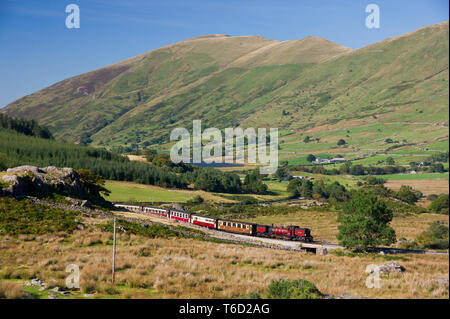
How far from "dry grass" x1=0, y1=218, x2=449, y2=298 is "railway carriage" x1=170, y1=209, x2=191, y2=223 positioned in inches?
1254

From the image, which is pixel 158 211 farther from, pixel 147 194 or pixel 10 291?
pixel 10 291

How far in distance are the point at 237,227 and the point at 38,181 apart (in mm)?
31661

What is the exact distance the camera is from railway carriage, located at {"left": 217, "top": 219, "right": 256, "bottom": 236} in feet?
207

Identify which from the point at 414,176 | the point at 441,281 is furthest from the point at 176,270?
the point at 414,176

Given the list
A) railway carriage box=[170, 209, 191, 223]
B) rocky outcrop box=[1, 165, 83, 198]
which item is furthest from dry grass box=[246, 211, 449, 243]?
rocky outcrop box=[1, 165, 83, 198]

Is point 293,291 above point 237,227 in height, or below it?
above

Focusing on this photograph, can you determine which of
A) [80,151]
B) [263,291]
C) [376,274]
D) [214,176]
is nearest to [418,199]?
[214,176]

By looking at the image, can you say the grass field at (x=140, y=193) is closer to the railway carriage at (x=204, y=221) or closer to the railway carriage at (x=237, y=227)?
the railway carriage at (x=204, y=221)

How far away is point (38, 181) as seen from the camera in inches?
2191

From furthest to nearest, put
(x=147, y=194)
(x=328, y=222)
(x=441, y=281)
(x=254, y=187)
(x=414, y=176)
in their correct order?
(x=414, y=176), (x=254, y=187), (x=147, y=194), (x=328, y=222), (x=441, y=281)

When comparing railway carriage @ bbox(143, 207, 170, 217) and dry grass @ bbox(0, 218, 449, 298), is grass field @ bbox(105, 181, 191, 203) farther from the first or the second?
dry grass @ bbox(0, 218, 449, 298)

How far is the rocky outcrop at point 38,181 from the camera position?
50.3 m
